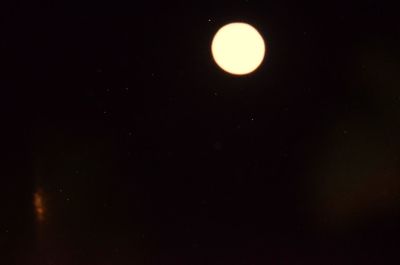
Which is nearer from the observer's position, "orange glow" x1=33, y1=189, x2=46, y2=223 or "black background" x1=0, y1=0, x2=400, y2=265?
"black background" x1=0, y1=0, x2=400, y2=265

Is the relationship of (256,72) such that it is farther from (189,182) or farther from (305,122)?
(189,182)

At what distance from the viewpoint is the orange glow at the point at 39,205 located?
211 cm

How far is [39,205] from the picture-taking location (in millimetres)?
2117

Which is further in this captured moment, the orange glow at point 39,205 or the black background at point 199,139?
the orange glow at point 39,205

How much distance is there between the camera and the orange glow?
2.11 metres

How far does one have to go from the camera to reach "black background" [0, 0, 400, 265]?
1.89 m

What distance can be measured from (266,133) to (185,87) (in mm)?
350

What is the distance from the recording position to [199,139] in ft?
6.70

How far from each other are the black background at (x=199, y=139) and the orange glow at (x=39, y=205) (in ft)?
0.06

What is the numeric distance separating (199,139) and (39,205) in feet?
2.27

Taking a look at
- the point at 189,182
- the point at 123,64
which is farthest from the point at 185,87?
the point at 189,182

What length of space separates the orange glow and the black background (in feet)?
0.06

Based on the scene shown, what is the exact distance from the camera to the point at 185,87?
1.98m

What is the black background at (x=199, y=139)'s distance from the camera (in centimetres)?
189
